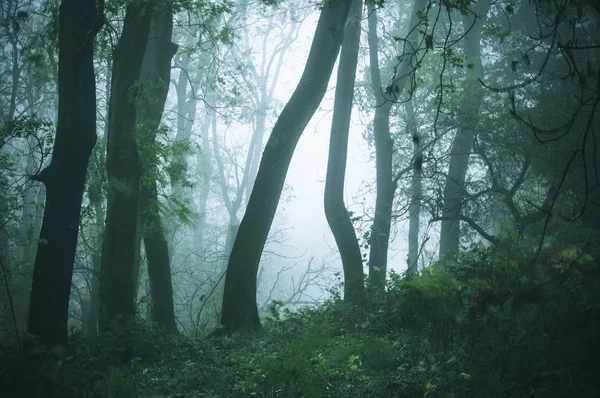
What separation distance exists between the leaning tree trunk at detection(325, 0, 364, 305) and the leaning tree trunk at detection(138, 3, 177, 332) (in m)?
3.80

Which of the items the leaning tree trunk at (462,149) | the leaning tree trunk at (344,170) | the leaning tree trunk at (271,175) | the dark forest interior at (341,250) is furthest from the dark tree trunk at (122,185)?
the leaning tree trunk at (462,149)

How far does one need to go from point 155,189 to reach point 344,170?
14.6ft

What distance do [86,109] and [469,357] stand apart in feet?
19.3

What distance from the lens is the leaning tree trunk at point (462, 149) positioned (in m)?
12.7

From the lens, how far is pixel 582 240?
7.45 meters

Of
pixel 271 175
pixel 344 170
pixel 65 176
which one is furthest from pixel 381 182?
pixel 65 176

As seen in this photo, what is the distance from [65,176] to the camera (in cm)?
682

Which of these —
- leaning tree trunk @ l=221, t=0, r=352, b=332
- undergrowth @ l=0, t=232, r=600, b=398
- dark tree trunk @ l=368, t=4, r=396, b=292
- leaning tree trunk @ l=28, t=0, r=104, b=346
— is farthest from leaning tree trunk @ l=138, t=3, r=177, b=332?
dark tree trunk @ l=368, t=4, r=396, b=292

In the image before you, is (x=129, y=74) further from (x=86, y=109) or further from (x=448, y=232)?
(x=448, y=232)

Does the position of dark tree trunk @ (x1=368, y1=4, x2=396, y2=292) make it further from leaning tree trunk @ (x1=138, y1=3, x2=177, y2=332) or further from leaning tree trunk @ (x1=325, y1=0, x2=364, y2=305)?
leaning tree trunk @ (x1=138, y1=3, x2=177, y2=332)

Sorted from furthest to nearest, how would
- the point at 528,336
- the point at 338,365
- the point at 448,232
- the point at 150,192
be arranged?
1. the point at 448,232
2. the point at 150,192
3. the point at 338,365
4. the point at 528,336

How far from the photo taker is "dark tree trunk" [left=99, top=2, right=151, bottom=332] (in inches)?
322

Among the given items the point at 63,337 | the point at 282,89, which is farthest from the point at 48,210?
the point at 282,89

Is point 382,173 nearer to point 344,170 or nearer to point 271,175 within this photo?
point 344,170
